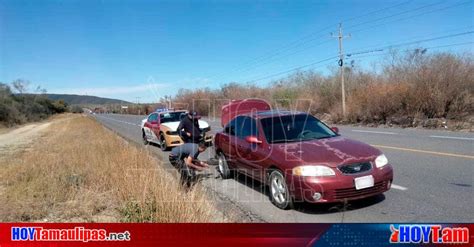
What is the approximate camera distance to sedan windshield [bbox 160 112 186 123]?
15690 millimetres

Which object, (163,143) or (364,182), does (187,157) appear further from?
(163,143)

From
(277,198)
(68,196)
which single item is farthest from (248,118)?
(68,196)

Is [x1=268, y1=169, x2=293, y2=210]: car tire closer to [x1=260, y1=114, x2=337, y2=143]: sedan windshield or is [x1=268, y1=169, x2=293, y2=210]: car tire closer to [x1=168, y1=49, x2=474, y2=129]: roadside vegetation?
[x1=260, y1=114, x2=337, y2=143]: sedan windshield

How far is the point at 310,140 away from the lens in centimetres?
A: 636

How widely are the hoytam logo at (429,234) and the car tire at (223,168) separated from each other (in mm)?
5219

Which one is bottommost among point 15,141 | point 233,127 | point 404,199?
point 15,141

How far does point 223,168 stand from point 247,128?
1.40 metres

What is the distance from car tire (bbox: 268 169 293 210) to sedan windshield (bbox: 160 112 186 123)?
1009 centimetres

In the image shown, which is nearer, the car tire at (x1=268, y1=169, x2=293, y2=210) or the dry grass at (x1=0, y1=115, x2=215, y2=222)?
the dry grass at (x1=0, y1=115, x2=215, y2=222)

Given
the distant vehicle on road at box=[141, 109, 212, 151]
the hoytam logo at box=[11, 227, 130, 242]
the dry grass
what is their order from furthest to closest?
the distant vehicle on road at box=[141, 109, 212, 151], the dry grass, the hoytam logo at box=[11, 227, 130, 242]

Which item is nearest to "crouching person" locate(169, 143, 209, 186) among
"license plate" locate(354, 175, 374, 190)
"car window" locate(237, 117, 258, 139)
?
"car window" locate(237, 117, 258, 139)

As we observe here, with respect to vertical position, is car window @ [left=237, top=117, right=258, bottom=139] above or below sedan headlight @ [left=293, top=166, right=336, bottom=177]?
above

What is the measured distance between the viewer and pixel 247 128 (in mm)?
7543

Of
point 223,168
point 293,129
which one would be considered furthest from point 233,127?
point 293,129
